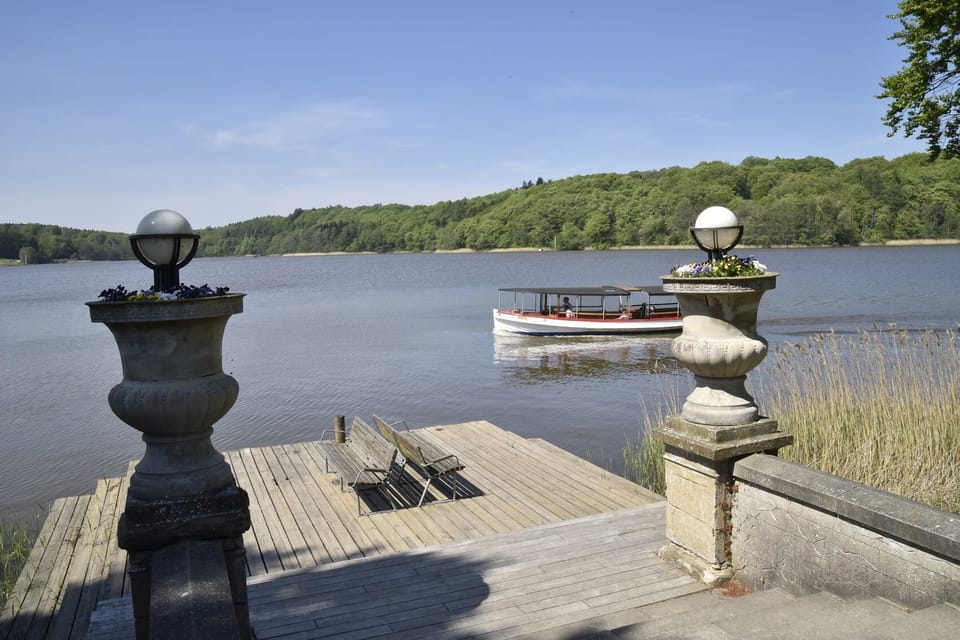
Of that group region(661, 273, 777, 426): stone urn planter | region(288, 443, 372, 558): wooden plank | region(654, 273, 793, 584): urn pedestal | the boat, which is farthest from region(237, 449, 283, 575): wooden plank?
the boat

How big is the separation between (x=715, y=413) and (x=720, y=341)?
0.46 m

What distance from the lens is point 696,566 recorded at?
466cm

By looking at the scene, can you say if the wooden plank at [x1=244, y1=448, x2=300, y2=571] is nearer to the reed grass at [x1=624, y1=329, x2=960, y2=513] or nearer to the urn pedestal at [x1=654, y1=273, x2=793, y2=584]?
the urn pedestal at [x1=654, y1=273, x2=793, y2=584]

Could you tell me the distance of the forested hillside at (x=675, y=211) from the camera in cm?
9294

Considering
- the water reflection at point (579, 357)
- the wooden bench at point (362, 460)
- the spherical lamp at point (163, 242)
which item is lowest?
the water reflection at point (579, 357)

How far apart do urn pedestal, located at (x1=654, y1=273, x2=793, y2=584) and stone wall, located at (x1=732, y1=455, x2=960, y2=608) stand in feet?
0.36

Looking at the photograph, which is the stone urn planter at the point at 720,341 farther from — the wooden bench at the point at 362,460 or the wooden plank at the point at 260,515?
the wooden bench at the point at 362,460

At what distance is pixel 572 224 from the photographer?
119m

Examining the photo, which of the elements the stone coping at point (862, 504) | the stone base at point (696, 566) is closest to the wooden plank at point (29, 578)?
the stone base at point (696, 566)

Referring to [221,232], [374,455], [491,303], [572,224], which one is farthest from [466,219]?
[374,455]

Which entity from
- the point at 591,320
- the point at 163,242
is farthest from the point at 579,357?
the point at 163,242

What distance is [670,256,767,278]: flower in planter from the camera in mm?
4398

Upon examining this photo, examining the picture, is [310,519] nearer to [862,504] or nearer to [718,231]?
[718,231]

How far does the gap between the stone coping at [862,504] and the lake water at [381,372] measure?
879 centimetres
